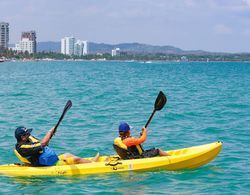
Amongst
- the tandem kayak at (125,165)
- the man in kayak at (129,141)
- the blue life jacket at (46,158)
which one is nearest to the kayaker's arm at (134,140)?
the man in kayak at (129,141)

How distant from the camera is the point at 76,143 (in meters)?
16.3

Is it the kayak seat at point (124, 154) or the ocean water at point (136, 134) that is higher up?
the kayak seat at point (124, 154)

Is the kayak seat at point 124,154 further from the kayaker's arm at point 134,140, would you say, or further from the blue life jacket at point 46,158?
the blue life jacket at point 46,158

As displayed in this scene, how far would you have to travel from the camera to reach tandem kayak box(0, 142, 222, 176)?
38.0 ft

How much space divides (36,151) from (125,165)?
74.3 inches

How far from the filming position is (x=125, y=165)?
38.9 feet

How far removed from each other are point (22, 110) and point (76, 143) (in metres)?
10.2

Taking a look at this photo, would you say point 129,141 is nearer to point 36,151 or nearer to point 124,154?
point 124,154

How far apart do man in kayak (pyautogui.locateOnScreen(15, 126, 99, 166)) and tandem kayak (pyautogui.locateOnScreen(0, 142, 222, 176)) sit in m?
0.17

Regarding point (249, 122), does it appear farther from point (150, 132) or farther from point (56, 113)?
point (56, 113)

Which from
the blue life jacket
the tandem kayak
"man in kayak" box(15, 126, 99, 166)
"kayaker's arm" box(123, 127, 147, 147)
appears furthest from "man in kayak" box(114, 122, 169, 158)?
the blue life jacket

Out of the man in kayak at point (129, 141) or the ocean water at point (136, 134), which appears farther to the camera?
the man in kayak at point (129, 141)

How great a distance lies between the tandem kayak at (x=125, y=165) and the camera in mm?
11578

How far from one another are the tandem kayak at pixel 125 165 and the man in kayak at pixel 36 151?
0.17 meters
